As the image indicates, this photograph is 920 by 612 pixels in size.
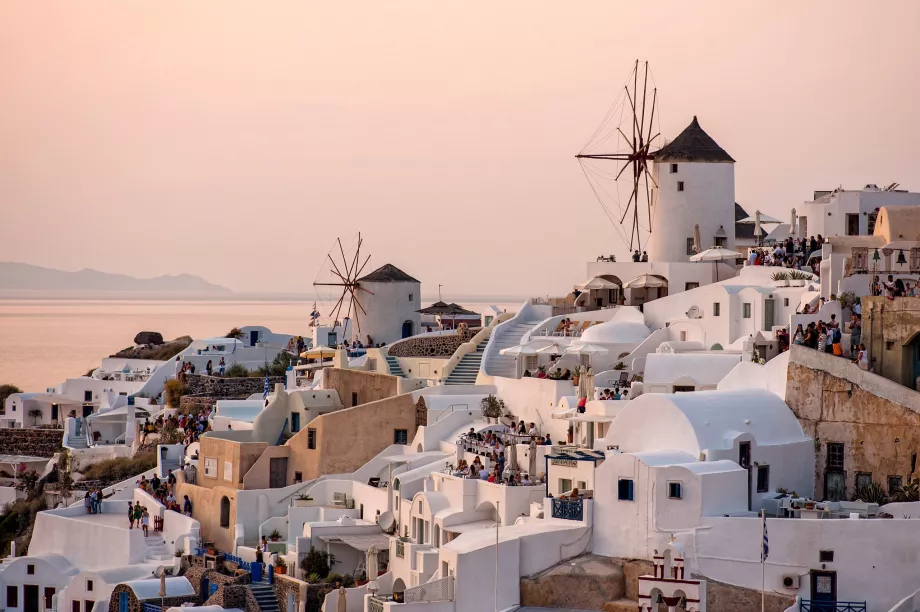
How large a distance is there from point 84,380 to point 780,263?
111ft

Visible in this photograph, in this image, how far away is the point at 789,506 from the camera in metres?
37.2

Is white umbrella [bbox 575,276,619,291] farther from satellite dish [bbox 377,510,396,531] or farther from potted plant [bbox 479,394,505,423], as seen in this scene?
satellite dish [bbox 377,510,396,531]

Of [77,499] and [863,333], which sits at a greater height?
[863,333]

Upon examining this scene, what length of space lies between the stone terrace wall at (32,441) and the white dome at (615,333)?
2500 cm

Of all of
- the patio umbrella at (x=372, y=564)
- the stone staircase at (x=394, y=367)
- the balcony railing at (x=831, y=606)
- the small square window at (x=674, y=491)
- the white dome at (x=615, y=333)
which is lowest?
the patio umbrella at (x=372, y=564)

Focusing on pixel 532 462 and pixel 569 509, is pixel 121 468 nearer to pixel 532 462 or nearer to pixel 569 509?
pixel 532 462

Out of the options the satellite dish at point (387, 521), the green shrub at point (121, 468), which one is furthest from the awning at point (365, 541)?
the green shrub at point (121, 468)

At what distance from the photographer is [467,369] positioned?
53.5 meters

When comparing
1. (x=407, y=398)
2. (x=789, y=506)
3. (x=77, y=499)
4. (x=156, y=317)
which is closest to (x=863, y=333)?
(x=789, y=506)

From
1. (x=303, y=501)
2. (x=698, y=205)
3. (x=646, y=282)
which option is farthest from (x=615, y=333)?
(x=303, y=501)

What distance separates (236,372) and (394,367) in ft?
45.2

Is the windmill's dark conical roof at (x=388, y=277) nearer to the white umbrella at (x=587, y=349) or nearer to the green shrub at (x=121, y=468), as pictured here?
the green shrub at (x=121, y=468)

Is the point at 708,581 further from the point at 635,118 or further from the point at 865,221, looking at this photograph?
the point at 635,118

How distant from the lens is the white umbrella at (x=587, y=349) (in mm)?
48219
